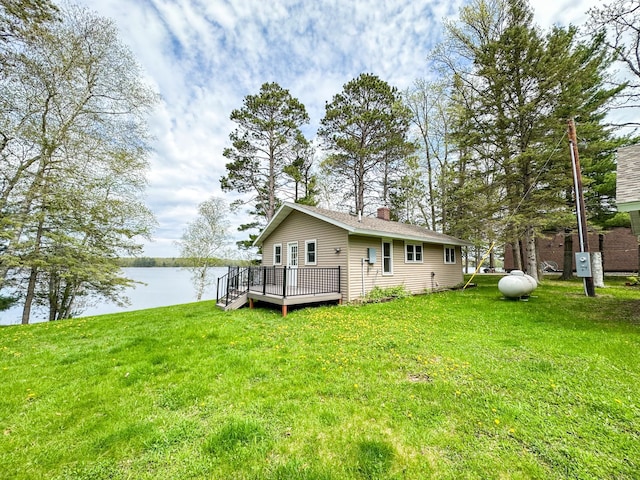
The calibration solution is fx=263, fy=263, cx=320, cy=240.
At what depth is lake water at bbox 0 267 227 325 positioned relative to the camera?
12.7 metres

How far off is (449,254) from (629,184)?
882 cm

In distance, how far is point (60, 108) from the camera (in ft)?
36.4

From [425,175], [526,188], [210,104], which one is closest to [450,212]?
[425,175]

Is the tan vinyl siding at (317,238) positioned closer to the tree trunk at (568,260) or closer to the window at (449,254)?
the window at (449,254)

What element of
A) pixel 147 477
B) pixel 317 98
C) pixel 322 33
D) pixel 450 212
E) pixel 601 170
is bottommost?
pixel 147 477

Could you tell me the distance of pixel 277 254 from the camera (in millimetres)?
13227

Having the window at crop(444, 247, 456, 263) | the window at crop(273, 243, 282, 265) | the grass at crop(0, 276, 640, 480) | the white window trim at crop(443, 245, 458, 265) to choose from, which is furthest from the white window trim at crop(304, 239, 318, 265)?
the window at crop(444, 247, 456, 263)

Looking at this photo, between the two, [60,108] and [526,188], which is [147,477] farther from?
[526,188]

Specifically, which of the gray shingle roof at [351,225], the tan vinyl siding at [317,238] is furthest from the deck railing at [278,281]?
the gray shingle roof at [351,225]

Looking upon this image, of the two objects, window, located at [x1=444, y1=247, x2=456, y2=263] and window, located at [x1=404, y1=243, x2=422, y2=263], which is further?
window, located at [x1=444, y1=247, x2=456, y2=263]

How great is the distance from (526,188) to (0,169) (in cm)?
2263

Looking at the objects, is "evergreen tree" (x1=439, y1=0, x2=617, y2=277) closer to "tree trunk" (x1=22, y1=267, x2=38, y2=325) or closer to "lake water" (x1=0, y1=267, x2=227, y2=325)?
"lake water" (x1=0, y1=267, x2=227, y2=325)

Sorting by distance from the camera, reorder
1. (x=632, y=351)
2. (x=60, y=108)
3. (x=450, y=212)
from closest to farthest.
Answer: (x=632, y=351), (x=60, y=108), (x=450, y=212)

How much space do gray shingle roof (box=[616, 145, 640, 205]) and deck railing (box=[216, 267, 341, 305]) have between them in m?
7.57
